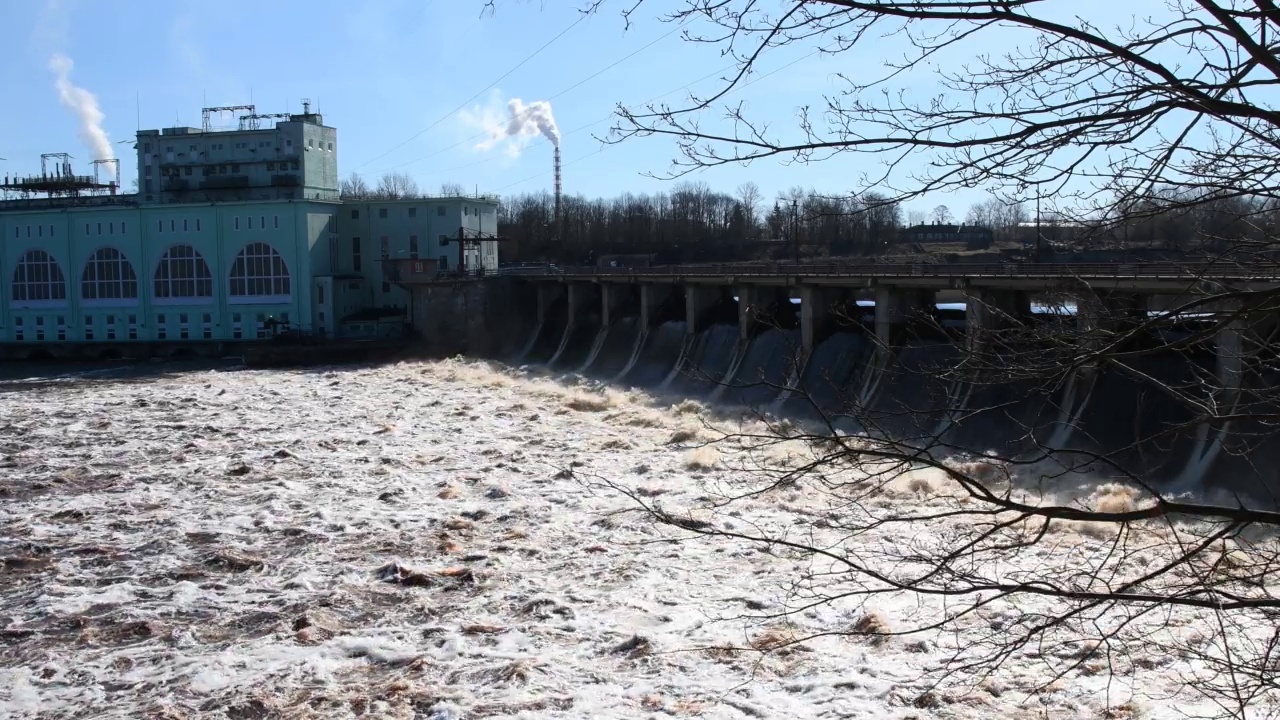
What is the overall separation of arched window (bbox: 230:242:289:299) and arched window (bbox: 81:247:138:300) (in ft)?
15.9

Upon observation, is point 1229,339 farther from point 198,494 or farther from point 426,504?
point 198,494

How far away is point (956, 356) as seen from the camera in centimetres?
502

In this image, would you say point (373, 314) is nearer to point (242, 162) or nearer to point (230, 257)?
point (230, 257)

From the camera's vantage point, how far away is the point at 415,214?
50.3 m

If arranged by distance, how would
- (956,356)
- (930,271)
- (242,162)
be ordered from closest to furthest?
(956,356)
(930,271)
(242,162)

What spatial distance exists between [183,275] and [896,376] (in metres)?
41.7

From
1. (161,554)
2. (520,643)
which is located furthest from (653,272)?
(520,643)

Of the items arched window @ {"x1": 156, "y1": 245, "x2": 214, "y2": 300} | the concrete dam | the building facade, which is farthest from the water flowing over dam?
the building facade

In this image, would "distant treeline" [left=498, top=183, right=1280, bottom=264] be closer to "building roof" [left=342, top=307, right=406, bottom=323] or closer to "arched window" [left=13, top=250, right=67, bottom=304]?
"building roof" [left=342, top=307, right=406, bottom=323]

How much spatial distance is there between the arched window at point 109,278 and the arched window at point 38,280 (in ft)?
3.89

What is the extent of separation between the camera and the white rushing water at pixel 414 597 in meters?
8.57

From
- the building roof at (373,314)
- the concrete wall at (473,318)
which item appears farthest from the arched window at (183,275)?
the concrete wall at (473,318)

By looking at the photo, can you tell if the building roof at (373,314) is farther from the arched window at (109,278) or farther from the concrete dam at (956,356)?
the arched window at (109,278)

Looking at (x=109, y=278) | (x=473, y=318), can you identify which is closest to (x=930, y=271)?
(x=473, y=318)
